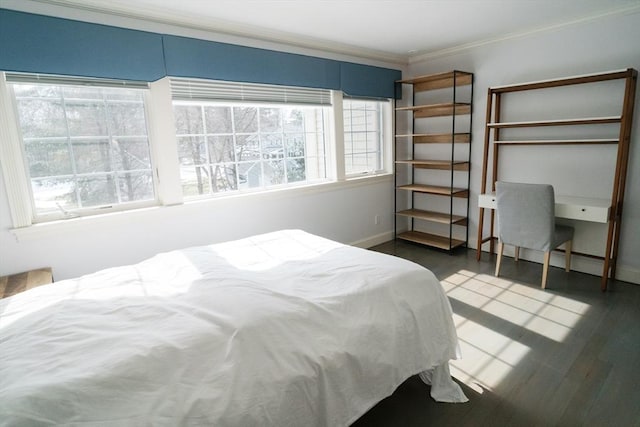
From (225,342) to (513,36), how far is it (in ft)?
12.5

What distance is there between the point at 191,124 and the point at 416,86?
9.04 feet

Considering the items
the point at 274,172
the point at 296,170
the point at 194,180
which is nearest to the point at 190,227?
the point at 194,180

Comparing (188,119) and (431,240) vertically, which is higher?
(188,119)

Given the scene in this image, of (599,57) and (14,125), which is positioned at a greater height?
(599,57)

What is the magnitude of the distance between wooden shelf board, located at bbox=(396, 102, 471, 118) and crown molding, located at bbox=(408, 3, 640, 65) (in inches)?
23.2

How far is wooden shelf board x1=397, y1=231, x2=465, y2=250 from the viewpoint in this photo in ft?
13.3

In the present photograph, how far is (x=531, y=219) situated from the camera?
3.00m

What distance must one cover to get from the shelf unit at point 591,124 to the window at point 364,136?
1251mm

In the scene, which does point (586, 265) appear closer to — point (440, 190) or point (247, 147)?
point (440, 190)

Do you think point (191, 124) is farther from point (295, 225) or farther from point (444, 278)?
point (444, 278)

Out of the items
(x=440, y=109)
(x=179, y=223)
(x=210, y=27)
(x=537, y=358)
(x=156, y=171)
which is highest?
(x=210, y=27)

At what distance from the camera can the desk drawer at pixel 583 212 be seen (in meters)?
2.82

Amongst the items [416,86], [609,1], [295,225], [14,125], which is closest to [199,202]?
[295,225]

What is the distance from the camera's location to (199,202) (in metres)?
2.98
